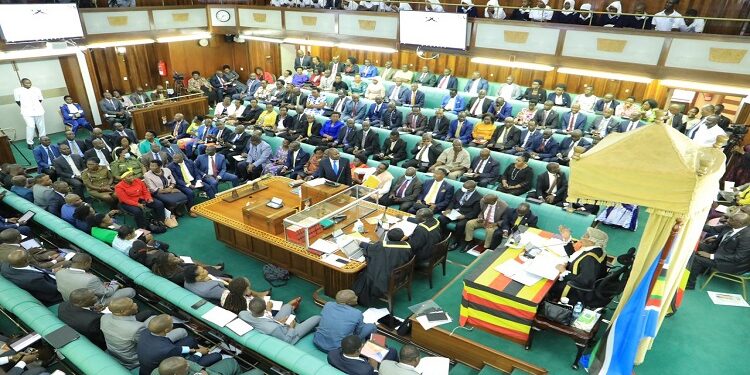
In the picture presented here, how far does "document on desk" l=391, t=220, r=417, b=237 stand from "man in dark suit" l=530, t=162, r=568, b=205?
2.96m

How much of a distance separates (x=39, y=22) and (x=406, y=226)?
38.7ft

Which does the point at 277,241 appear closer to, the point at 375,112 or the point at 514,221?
the point at 514,221

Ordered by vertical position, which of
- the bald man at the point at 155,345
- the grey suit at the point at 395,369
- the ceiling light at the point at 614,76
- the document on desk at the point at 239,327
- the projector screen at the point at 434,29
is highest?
the projector screen at the point at 434,29

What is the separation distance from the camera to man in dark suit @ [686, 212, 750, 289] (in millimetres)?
6656

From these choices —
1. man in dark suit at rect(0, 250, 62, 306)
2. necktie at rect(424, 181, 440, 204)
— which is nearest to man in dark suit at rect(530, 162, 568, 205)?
necktie at rect(424, 181, 440, 204)

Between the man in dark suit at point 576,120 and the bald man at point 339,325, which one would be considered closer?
the bald man at point 339,325

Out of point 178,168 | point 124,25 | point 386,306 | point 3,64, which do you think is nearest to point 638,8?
point 386,306

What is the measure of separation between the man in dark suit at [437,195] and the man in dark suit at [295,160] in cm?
306

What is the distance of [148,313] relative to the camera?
552cm

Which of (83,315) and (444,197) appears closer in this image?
(83,315)

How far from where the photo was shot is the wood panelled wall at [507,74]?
1411cm

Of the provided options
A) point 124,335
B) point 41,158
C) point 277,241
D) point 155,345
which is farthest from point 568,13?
point 41,158

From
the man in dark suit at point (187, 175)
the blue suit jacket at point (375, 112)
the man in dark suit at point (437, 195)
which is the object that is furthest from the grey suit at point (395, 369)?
the blue suit jacket at point (375, 112)

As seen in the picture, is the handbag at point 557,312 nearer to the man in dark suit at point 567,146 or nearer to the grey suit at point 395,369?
the grey suit at point 395,369
